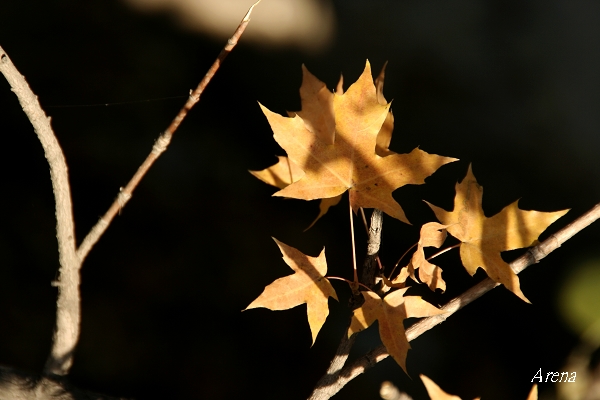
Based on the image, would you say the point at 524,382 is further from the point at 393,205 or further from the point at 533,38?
the point at 393,205

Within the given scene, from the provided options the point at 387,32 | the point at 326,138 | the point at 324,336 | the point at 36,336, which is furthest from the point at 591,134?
the point at 36,336

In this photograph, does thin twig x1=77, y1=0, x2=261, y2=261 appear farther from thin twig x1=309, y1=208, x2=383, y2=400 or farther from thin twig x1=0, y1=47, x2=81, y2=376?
thin twig x1=309, y1=208, x2=383, y2=400

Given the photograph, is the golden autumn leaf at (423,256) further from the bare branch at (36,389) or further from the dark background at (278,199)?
the dark background at (278,199)

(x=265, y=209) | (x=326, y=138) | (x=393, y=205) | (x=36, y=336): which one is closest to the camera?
(x=393, y=205)

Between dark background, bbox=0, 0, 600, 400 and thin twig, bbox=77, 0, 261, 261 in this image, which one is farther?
dark background, bbox=0, 0, 600, 400

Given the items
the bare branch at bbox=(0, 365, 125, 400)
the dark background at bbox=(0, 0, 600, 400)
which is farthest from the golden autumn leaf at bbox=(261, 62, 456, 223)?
the dark background at bbox=(0, 0, 600, 400)
